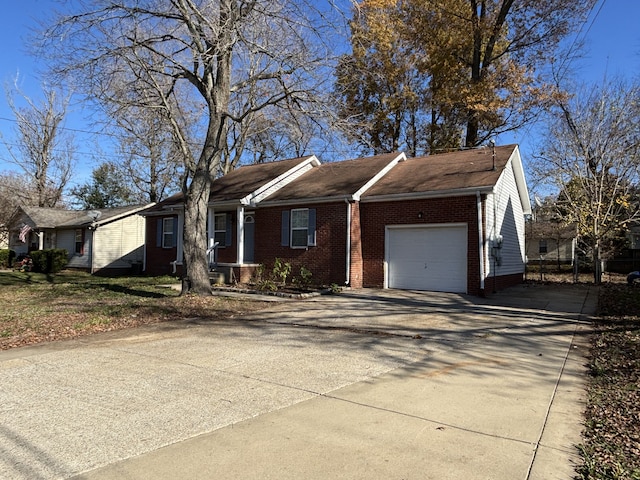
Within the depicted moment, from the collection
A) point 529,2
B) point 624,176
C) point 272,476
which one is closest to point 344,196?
point 272,476

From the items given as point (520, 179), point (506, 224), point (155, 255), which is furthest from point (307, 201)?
point (155, 255)

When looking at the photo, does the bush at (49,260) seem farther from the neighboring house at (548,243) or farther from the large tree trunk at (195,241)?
the neighboring house at (548,243)

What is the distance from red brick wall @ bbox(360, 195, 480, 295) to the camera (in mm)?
13930

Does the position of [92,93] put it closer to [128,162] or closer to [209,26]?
[209,26]

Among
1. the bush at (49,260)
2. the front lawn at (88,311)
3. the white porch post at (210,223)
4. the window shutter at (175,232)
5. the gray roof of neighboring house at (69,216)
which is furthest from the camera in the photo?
the gray roof of neighboring house at (69,216)

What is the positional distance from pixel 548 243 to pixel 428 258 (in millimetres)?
28998

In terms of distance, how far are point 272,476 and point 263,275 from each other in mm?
14450

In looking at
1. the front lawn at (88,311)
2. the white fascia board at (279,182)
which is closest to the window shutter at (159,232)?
the white fascia board at (279,182)

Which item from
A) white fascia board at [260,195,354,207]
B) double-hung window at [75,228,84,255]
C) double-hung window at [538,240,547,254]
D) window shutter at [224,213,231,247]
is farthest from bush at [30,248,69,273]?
double-hung window at [538,240,547,254]

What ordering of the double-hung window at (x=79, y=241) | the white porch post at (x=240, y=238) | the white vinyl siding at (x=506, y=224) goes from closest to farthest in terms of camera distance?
the white vinyl siding at (x=506, y=224) < the white porch post at (x=240, y=238) < the double-hung window at (x=79, y=241)

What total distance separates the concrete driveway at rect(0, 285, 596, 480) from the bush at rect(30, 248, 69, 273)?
71.5 feet

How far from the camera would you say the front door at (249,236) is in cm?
1869

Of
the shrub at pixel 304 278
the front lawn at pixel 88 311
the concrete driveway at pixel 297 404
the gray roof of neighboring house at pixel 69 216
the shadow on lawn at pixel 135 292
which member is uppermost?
the gray roof of neighboring house at pixel 69 216

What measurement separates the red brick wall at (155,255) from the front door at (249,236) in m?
4.95
